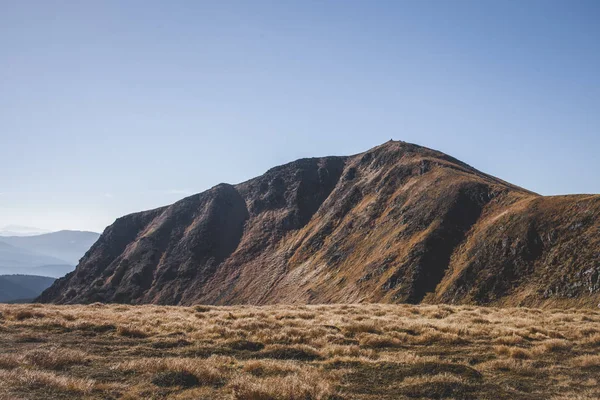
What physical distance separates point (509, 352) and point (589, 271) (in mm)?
44407

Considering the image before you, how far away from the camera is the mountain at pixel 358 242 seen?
59688 millimetres

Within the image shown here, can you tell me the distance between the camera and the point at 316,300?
82.8 m

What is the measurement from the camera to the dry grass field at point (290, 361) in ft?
36.3

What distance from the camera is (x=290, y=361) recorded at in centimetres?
1500

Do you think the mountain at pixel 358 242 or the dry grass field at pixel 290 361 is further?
the mountain at pixel 358 242

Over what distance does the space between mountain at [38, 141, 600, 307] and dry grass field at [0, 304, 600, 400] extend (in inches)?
1527

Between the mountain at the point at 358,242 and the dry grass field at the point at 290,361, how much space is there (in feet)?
127

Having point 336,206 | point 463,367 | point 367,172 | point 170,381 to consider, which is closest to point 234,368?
point 170,381

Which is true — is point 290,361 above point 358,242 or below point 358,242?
below

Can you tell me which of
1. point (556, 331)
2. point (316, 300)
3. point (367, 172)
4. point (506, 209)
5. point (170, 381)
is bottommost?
point (316, 300)

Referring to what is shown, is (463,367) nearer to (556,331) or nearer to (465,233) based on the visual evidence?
(556,331)

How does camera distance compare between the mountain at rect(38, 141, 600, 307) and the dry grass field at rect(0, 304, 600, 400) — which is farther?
the mountain at rect(38, 141, 600, 307)

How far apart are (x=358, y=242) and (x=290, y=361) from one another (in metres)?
83.7

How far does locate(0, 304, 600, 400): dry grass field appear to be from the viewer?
11.1 metres
